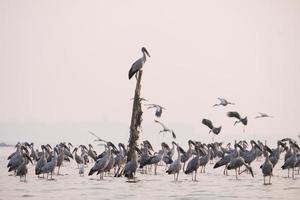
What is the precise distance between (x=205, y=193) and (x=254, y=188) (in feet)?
8.47

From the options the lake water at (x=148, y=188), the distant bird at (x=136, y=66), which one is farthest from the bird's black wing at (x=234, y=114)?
the distant bird at (x=136, y=66)

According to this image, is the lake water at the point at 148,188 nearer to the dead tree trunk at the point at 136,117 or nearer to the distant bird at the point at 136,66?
the dead tree trunk at the point at 136,117

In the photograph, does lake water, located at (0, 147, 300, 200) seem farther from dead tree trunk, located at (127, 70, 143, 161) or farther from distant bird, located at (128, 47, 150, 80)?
distant bird, located at (128, 47, 150, 80)

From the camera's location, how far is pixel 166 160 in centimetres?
2933

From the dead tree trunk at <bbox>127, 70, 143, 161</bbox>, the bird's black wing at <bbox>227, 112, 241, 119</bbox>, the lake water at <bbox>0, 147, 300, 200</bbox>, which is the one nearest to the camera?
the lake water at <bbox>0, 147, 300, 200</bbox>

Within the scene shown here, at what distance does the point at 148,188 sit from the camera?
70.1ft

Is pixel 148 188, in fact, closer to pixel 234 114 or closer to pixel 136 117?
pixel 136 117

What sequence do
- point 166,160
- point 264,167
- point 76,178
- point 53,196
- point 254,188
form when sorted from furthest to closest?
1. point 166,160
2. point 76,178
3. point 264,167
4. point 254,188
5. point 53,196

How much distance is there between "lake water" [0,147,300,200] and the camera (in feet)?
62.7

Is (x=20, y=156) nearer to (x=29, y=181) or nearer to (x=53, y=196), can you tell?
(x=29, y=181)

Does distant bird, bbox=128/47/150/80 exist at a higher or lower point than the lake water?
higher

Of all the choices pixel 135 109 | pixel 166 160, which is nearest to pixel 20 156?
pixel 135 109

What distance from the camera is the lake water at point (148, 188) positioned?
752 inches

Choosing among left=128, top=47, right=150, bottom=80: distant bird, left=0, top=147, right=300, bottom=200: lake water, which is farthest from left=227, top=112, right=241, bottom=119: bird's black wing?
left=128, top=47, right=150, bottom=80: distant bird
